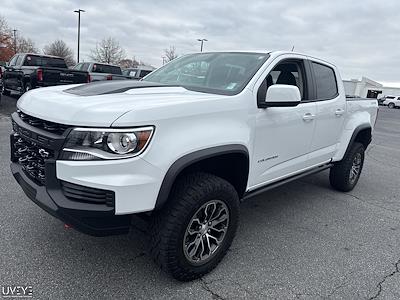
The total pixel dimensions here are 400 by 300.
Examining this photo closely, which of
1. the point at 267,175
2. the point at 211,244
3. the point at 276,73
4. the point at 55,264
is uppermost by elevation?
the point at 276,73

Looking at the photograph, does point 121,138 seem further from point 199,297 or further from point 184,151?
point 199,297

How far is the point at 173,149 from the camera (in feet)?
7.27

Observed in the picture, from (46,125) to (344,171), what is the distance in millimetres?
4047

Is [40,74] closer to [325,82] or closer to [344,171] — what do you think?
[325,82]

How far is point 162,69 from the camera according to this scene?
4043 millimetres

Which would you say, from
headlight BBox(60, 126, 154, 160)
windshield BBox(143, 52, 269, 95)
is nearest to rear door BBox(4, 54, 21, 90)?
windshield BBox(143, 52, 269, 95)

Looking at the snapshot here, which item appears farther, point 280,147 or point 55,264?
point 280,147

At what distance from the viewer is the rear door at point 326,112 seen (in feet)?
13.0

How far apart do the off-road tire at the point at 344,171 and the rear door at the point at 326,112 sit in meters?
0.45

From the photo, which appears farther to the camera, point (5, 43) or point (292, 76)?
point (5, 43)

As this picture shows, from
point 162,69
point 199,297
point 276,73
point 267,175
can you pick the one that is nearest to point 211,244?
point 199,297

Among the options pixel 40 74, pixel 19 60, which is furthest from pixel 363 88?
pixel 40 74

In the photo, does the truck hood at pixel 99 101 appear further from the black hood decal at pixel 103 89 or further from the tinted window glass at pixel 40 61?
the tinted window glass at pixel 40 61

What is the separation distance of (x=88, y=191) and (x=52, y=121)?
0.55 metres
